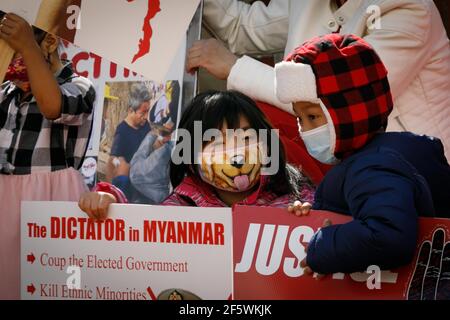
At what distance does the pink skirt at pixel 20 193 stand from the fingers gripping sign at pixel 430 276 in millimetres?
1525

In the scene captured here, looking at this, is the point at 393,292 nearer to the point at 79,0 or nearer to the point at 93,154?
the point at 79,0

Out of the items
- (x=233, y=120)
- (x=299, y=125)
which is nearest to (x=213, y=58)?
(x=233, y=120)

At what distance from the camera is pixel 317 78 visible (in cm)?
257

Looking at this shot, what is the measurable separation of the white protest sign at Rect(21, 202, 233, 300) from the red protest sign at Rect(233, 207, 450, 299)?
0.08 m

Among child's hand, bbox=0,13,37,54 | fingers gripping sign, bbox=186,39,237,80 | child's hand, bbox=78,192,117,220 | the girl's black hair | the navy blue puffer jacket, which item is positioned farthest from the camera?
fingers gripping sign, bbox=186,39,237,80

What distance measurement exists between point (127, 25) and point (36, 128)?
557 mm

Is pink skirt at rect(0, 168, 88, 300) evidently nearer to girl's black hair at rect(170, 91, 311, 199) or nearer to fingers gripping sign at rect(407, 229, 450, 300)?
girl's black hair at rect(170, 91, 311, 199)

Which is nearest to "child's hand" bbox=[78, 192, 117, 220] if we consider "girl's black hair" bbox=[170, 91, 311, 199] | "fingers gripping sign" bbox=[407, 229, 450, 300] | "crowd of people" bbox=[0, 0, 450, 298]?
"crowd of people" bbox=[0, 0, 450, 298]

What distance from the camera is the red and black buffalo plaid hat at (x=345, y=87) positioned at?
254cm

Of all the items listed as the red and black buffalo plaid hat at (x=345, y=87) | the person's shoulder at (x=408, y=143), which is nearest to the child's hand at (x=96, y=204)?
the red and black buffalo plaid hat at (x=345, y=87)

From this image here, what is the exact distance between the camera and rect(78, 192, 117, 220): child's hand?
9.14 feet

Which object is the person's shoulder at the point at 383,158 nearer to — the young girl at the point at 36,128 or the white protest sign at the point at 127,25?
the white protest sign at the point at 127,25

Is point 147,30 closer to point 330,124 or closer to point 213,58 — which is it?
point 213,58

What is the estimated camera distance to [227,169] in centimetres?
295
